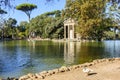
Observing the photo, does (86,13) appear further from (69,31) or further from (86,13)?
(69,31)

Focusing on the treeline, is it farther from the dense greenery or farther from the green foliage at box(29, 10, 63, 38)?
the dense greenery

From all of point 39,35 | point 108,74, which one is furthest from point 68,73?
point 39,35

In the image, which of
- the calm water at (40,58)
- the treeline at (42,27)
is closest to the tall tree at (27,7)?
the treeline at (42,27)

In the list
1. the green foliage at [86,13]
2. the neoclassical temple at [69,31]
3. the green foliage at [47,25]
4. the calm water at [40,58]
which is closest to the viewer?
the calm water at [40,58]

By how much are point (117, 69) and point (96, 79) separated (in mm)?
2573

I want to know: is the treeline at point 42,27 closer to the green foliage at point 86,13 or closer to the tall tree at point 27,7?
the tall tree at point 27,7

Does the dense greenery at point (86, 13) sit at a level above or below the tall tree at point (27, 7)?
below

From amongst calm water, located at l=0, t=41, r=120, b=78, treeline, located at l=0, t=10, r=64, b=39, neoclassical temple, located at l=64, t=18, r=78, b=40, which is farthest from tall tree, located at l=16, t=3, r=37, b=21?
calm water, located at l=0, t=41, r=120, b=78

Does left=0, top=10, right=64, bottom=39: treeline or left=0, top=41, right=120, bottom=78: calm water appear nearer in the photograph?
left=0, top=41, right=120, bottom=78: calm water

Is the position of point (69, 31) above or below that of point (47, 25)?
below

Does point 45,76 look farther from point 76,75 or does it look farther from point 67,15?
point 67,15

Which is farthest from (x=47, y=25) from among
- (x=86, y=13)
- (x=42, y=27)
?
(x=86, y=13)

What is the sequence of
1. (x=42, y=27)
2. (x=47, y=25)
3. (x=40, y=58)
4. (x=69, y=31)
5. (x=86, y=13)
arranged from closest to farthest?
(x=40, y=58)
(x=86, y=13)
(x=69, y=31)
(x=47, y=25)
(x=42, y=27)

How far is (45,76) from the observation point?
11875 millimetres
